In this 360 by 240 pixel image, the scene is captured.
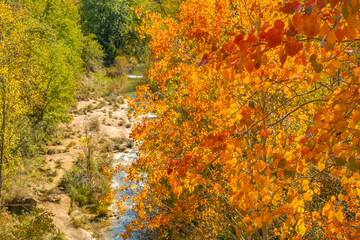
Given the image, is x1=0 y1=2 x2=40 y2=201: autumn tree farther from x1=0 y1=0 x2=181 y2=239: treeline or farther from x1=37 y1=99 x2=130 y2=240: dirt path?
x1=37 y1=99 x2=130 y2=240: dirt path

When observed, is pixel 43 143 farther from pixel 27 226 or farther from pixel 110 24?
pixel 110 24

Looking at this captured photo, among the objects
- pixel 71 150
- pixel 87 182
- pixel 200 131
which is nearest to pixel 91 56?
pixel 71 150

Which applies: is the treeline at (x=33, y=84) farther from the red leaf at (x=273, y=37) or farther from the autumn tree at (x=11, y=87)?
the red leaf at (x=273, y=37)

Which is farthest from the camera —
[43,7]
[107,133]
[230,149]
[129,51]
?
[129,51]

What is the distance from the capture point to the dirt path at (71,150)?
10.2m

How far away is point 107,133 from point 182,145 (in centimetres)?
1262

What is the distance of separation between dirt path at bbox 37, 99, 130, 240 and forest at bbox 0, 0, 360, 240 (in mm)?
80

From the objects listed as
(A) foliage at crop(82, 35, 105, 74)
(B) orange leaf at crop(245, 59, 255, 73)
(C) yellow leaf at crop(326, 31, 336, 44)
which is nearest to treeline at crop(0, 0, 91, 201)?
(A) foliage at crop(82, 35, 105, 74)

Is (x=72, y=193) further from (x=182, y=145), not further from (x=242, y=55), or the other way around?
(x=242, y=55)

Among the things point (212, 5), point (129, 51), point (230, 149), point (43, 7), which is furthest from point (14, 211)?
point (129, 51)

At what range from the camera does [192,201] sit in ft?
20.2

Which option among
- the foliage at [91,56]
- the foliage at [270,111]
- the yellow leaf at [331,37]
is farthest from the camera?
the foliage at [91,56]

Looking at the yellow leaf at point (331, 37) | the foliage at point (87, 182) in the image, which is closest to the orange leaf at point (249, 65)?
the yellow leaf at point (331, 37)

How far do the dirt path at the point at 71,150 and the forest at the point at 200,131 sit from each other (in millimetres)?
80
